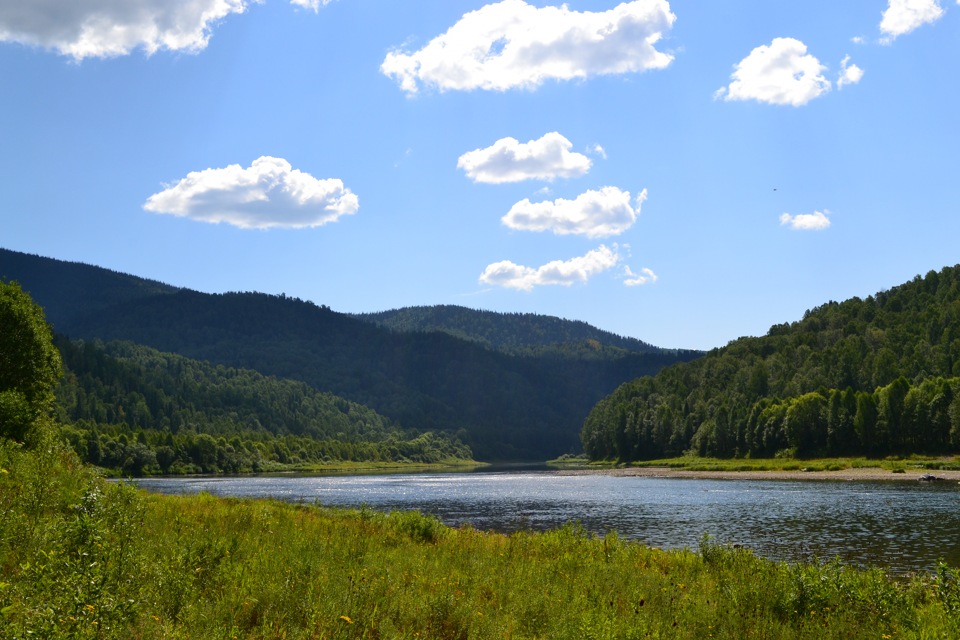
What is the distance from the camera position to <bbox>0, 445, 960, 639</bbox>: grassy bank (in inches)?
429

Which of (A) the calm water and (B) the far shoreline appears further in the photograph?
(B) the far shoreline

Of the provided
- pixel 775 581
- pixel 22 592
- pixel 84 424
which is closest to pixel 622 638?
pixel 775 581

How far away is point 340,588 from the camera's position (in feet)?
45.0

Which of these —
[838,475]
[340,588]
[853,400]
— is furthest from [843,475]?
[340,588]

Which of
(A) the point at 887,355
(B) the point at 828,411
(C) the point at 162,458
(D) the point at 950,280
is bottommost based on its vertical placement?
(C) the point at 162,458

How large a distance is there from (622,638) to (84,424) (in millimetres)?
209128

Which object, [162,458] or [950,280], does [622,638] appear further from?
[950,280]

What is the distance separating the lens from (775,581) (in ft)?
57.2

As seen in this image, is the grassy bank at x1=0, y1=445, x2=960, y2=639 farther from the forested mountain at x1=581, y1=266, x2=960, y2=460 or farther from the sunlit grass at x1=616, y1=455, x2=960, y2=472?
the forested mountain at x1=581, y1=266, x2=960, y2=460

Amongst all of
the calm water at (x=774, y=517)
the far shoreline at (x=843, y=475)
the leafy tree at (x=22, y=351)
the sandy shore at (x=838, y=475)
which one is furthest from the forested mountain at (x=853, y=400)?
the leafy tree at (x=22, y=351)

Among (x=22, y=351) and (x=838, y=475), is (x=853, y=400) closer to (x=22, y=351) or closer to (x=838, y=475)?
(x=838, y=475)

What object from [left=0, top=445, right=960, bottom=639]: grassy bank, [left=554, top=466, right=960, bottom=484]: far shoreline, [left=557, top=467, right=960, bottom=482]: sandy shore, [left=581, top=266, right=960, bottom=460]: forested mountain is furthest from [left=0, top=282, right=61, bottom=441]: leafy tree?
[left=581, top=266, right=960, bottom=460]: forested mountain

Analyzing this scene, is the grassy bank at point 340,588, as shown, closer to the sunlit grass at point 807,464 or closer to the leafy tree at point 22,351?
the leafy tree at point 22,351

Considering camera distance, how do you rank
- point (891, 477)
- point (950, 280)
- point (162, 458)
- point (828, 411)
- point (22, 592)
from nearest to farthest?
point (22, 592), point (891, 477), point (828, 411), point (162, 458), point (950, 280)
